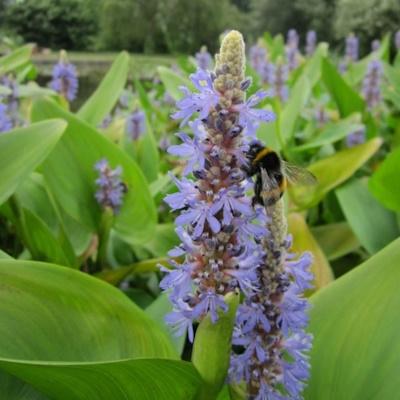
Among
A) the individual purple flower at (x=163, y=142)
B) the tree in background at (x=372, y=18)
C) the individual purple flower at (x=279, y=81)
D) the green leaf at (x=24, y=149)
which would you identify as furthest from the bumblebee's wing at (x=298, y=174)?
the tree in background at (x=372, y=18)

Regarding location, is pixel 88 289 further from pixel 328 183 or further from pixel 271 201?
pixel 328 183

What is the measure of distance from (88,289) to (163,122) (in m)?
3.04

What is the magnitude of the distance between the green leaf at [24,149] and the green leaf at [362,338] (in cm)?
74

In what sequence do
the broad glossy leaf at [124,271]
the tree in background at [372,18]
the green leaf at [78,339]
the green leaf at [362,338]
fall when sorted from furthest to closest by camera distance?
the tree in background at [372,18]
the broad glossy leaf at [124,271]
the green leaf at [362,338]
the green leaf at [78,339]

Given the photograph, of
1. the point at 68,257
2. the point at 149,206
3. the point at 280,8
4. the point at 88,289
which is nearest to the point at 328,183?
the point at 149,206

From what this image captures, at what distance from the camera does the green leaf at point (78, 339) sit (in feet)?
3.65

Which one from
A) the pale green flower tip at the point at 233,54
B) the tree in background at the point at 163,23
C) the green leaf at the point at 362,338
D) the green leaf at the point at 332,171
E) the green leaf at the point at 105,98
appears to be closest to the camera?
the pale green flower tip at the point at 233,54

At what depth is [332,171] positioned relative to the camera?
259 cm

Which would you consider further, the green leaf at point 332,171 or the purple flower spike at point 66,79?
the purple flower spike at point 66,79

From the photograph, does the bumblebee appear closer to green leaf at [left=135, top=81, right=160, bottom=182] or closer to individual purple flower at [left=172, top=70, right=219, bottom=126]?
individual purple flower at [left=172, top=70, right=219, bottom=126]

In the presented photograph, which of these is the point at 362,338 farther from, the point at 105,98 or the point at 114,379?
the point at 105,98

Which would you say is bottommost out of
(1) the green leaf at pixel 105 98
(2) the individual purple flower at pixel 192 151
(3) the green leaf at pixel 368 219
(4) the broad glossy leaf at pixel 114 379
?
(3) the green leaf at pixel 368 219

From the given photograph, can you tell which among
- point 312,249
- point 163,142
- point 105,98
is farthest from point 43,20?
point 312,249

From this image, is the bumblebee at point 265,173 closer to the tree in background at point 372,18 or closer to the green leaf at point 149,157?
the green leaf at point 149,157
